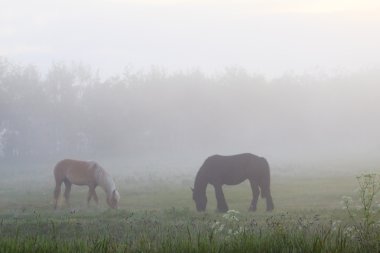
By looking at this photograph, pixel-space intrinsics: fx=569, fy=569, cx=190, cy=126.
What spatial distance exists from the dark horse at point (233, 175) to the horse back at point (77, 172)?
4380 millimetres

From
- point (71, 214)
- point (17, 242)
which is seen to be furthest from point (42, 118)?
point (17, 242)

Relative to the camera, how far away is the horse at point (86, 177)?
2077cm

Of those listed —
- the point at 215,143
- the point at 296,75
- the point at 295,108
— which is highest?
the point at 296,75

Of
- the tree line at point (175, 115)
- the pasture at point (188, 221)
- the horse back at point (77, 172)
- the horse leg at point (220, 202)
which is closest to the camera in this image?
the pasture at point (188, 221)

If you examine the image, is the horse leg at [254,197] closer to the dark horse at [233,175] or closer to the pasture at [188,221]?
the dark horse at [233,175]

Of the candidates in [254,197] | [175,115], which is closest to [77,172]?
[254,197]

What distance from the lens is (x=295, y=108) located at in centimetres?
6931

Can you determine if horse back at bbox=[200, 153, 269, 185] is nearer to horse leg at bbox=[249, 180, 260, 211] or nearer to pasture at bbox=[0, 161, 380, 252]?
horse leg at bbox=[249, 180, 260, 211]

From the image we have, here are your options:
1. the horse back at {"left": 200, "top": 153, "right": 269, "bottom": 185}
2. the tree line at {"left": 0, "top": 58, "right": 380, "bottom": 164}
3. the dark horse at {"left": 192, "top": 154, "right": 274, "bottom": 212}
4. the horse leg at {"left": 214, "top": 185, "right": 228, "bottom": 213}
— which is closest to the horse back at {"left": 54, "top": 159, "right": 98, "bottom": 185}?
the dark horse at {"left": 192, "top": 154, "right": 274, "bottom": 212}

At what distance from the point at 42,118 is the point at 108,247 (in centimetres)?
5769

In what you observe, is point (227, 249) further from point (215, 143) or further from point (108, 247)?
point (215, 143)

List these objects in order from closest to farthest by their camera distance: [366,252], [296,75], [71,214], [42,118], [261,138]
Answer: [366,252] → [71,214] → [42,118] → [261,138] → [296,75]

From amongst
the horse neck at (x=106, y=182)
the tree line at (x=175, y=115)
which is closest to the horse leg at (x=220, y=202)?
the horse neck at (x=106, y=182)

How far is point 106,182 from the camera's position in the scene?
2081cm
